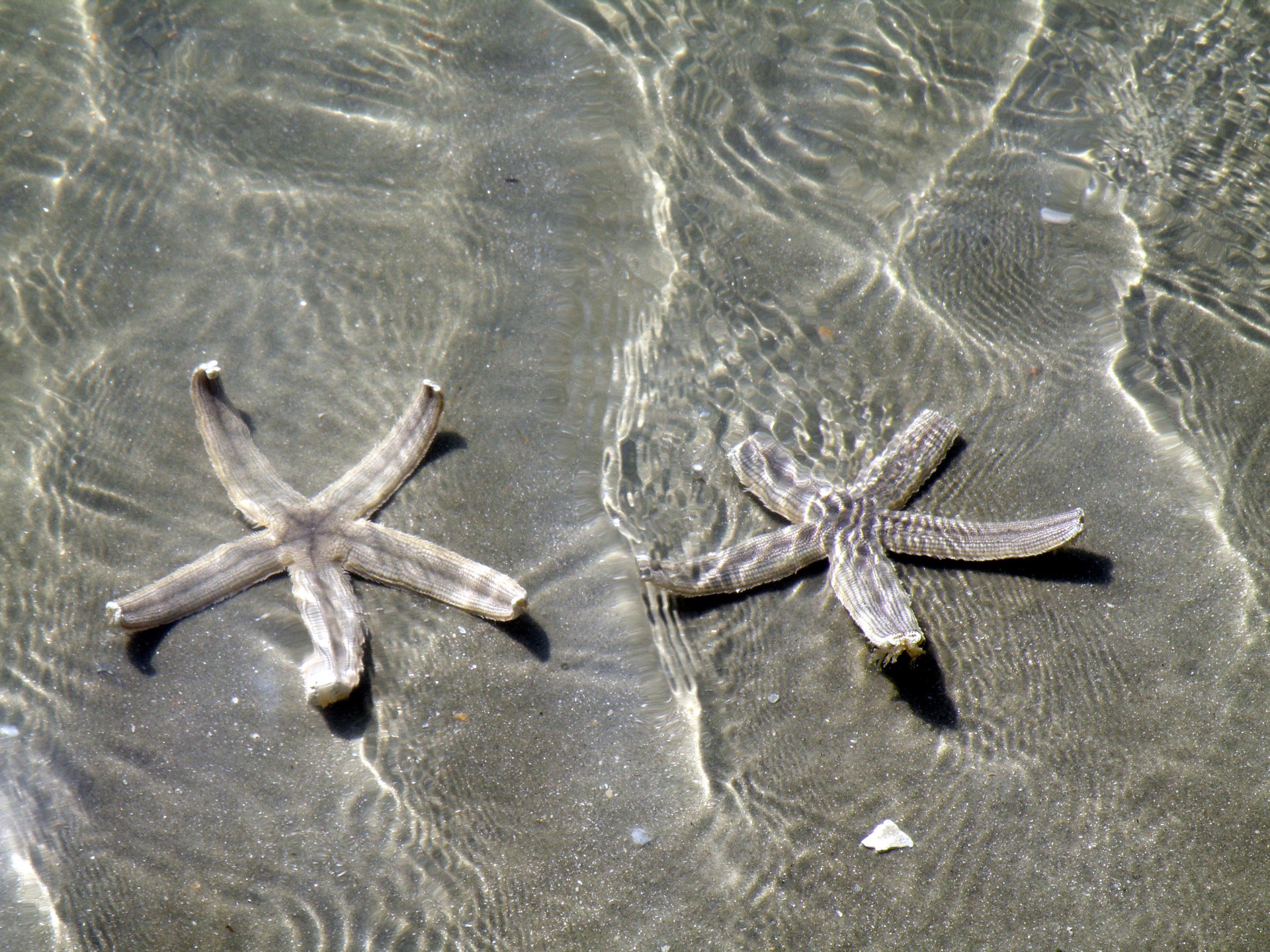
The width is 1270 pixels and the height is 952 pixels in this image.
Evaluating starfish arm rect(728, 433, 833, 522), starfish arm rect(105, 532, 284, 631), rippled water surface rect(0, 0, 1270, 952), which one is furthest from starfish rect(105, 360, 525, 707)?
starfish arm rect(728, 433, 833, 522)

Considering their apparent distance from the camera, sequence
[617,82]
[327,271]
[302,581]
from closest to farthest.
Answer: [302,581]
[327,271]
[617,82]

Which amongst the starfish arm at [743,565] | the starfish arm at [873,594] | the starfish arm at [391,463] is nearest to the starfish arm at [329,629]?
the starfish arm at [391,463]

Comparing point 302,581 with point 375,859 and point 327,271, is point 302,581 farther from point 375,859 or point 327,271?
point 327,271

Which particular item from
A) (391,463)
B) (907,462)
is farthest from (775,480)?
(391,463)

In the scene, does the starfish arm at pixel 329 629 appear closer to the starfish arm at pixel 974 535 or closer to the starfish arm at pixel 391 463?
the starfish arm at pixel 391 463

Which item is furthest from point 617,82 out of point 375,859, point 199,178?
point 375,859
